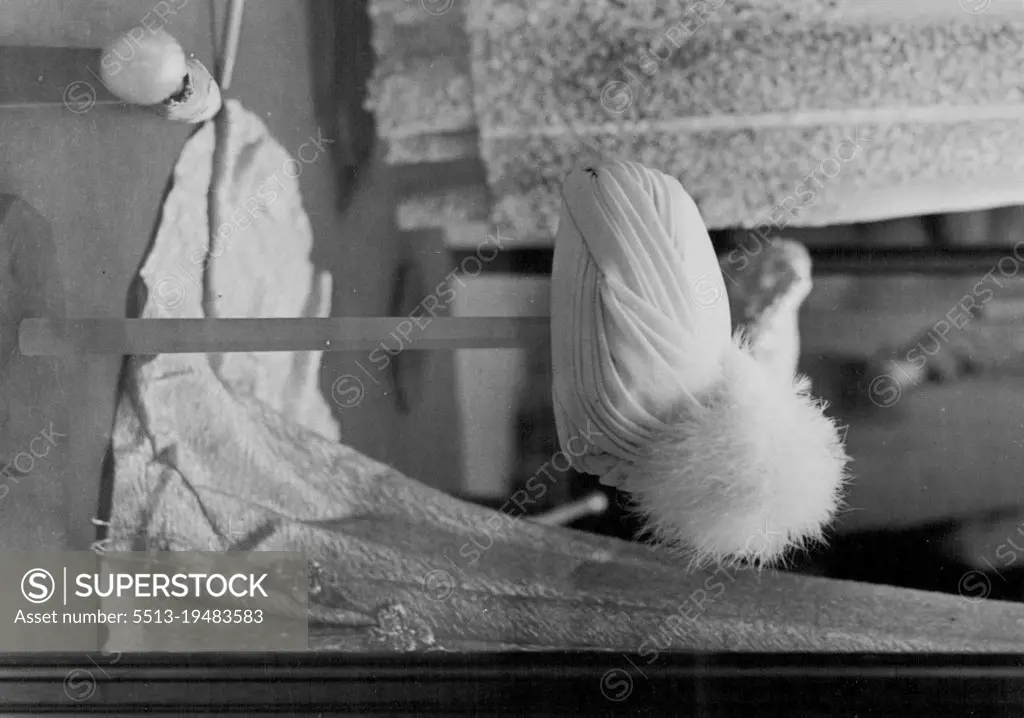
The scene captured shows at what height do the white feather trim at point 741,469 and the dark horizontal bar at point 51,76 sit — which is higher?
the dark horizontal bar at point 51,76

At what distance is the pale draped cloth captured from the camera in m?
0.91

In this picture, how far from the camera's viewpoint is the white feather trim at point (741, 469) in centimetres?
89

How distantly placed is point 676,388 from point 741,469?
0.38 ft

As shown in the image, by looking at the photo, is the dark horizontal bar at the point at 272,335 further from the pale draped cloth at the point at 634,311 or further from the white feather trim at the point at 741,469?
the white feather trim at the point at 741,469

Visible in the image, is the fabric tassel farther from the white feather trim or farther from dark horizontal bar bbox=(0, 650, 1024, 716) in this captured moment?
dark horizontal bar bbox=(0, 650, 1024, 716)

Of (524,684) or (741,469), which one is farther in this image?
(524,684)

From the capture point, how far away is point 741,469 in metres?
0.89

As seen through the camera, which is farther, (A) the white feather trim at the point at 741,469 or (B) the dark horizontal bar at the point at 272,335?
(B) the dark horizontal bar at the point at 272,335

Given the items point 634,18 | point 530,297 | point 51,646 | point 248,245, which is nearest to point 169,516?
point 51,646

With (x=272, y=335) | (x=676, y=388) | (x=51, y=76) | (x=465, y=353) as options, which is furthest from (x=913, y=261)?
(x=51, y=76)

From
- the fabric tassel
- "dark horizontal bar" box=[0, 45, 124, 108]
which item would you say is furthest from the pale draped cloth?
"dark horizontal bar" box=[0, 45, 124, 108]

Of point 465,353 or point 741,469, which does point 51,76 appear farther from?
point 741,469

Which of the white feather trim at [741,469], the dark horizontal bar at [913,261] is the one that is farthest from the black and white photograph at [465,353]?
the white feather trim at [741,469]

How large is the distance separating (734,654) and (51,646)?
960mm
